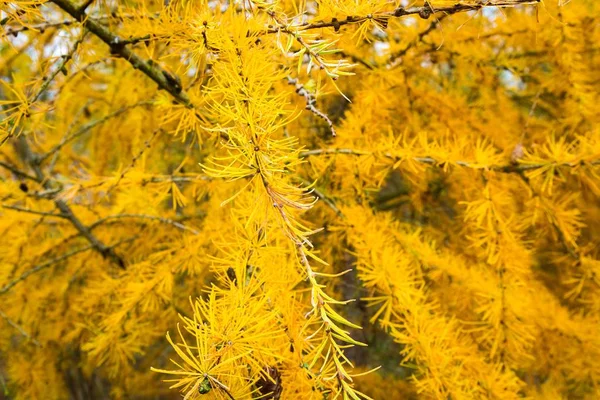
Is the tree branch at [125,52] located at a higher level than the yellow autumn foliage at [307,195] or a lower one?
higher

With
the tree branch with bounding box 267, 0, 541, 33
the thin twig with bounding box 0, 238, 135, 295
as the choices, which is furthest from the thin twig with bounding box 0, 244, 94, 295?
the tree branch with bounding box 267, 0, 541, 33

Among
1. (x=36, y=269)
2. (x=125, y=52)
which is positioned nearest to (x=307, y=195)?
(x=125, y=52)

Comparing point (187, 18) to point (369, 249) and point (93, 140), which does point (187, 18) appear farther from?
point (93, 140)

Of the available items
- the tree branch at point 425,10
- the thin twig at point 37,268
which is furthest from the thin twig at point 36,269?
the tree branch at point 425,10

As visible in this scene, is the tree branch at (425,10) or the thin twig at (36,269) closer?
A: the tree branch at (425,10)

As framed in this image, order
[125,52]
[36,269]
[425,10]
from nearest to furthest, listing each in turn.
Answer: [425,10] → [125,52] → [36,269]

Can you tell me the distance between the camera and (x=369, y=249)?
2.64 ft

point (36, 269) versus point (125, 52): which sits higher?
point (125, 52)

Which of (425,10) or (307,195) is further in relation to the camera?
(307,195)

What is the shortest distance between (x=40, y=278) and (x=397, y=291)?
1.10 metres

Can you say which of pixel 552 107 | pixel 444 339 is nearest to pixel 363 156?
pixel 444 339

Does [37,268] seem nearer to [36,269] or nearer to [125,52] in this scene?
[36,269]

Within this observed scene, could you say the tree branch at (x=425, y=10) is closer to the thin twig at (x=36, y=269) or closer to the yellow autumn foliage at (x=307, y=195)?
the yellow autumn foliage at (x=307, y=195)

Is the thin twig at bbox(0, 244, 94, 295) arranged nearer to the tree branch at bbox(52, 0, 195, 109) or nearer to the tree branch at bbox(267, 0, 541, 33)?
the tree branch at bbox(52, 0, 195, 109)
